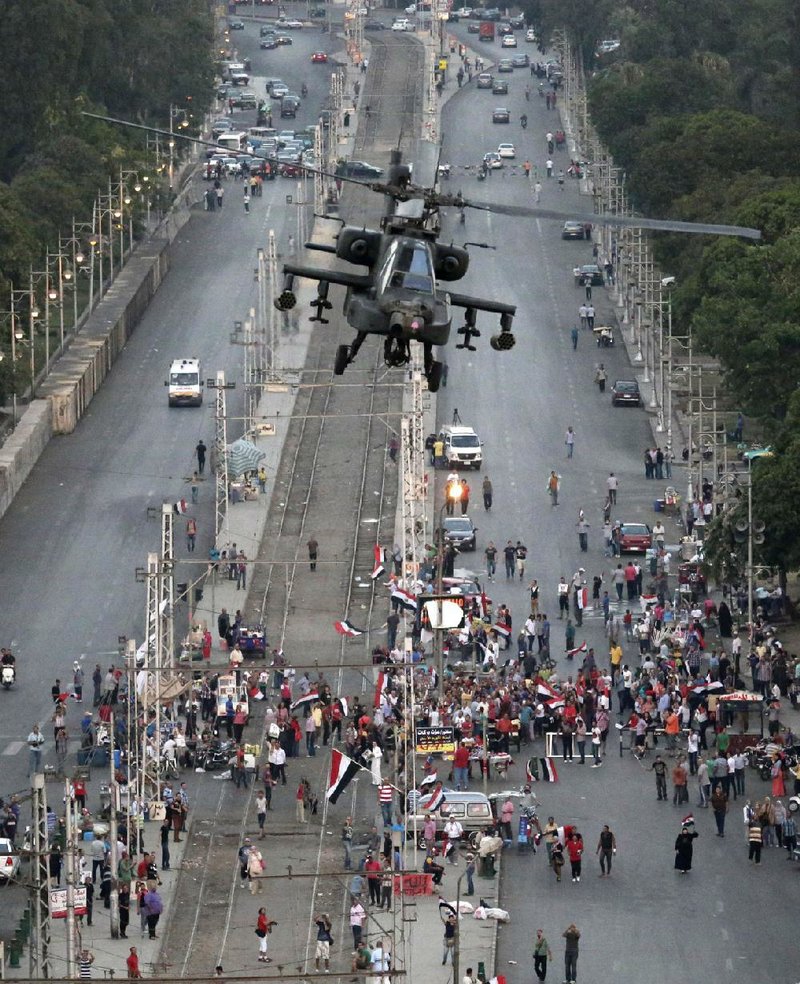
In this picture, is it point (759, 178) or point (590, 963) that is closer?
point (590, 963)

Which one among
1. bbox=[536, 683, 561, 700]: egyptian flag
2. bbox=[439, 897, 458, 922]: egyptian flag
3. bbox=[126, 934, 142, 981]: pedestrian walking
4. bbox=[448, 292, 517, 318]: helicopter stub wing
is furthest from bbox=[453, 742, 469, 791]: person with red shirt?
bbox=[448, 292, 517, 318]: helicopter stub wing

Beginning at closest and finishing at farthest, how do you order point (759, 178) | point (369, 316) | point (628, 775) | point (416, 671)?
point (369, 316) < point (628, 775) < point (416, 671) < point (759, 178)

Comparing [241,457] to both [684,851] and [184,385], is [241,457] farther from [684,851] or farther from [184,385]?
[684,851]

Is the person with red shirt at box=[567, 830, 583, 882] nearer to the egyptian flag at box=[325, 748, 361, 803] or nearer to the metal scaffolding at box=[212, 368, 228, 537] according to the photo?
the egyptian flag at box=[325, 748, 361, 803]

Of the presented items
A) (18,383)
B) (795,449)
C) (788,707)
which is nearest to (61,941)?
(788,707)

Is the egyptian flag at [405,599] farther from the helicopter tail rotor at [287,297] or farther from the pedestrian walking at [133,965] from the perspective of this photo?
the helicopter tail rotor at [287,297]

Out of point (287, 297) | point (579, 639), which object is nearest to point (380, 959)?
point (287, 297)

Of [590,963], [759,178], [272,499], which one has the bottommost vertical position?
[590,963]

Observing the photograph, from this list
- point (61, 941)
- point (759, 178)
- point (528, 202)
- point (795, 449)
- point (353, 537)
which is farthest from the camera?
A: point (528, 202)

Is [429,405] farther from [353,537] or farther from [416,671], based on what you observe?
[416,671]
